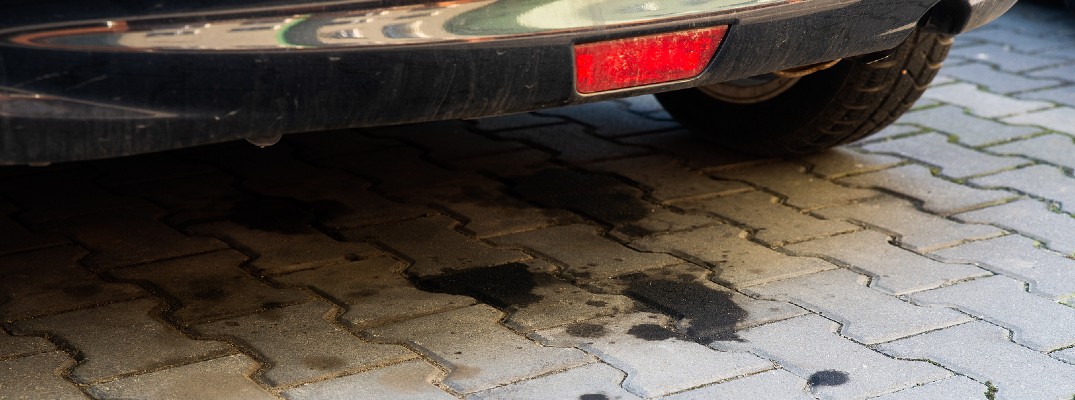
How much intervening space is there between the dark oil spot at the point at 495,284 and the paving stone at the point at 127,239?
539 millimetres

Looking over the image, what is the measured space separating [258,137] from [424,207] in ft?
3.37

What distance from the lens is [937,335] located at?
7.48ft

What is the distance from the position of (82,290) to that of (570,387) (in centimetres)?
105

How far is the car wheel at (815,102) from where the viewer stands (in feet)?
10.0

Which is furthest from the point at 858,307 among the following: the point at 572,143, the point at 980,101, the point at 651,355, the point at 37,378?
the point at 980,101

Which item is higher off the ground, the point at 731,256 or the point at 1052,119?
the point at 1052,119

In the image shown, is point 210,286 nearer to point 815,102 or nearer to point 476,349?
point 476,349

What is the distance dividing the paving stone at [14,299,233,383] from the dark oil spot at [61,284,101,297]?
0.09 metres

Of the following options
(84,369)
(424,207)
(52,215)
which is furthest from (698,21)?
(52,215)

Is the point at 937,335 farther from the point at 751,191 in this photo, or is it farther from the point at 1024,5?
the point at 1024,5

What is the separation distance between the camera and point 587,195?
3.09m

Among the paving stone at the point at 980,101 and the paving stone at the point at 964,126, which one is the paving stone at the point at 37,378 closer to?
the paving stone at the point at 964,126

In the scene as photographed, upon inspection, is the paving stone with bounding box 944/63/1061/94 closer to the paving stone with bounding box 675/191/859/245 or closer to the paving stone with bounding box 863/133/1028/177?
the paving stone with bounding box 863/133/1028/177

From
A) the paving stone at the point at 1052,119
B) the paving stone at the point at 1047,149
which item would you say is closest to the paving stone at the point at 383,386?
the paving stone at the point at 1047,149
